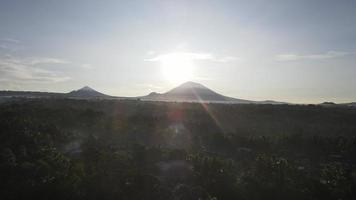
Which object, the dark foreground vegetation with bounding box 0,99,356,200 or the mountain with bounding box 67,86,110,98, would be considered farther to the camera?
the mountain with bounding box 67,86,110,98

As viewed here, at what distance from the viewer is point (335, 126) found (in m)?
28.1

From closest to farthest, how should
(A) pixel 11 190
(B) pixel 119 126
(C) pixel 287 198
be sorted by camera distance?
(A) pixel 11 190, (C) pixel 287 198, (B) pixel 119 126

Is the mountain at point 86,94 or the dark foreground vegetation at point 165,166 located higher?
the mountain at point 86,94

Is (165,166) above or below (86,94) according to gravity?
below

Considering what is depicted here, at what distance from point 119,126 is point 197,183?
504 inches

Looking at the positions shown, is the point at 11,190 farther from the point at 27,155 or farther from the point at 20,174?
the point at 27,155

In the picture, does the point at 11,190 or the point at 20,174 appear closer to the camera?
the point at 11,190

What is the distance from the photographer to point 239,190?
1066cm

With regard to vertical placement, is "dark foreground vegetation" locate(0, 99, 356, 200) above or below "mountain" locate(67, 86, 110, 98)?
below

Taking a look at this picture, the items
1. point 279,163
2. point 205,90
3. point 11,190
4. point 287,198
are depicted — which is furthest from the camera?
point 205,90

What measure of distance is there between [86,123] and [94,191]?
14.7 metres

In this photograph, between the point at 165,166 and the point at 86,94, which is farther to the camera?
the point at 86,94

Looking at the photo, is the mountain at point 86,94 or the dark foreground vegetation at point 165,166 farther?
the mountain at point 86,94

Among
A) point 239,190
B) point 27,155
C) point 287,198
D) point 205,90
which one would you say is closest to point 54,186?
point 27,155
